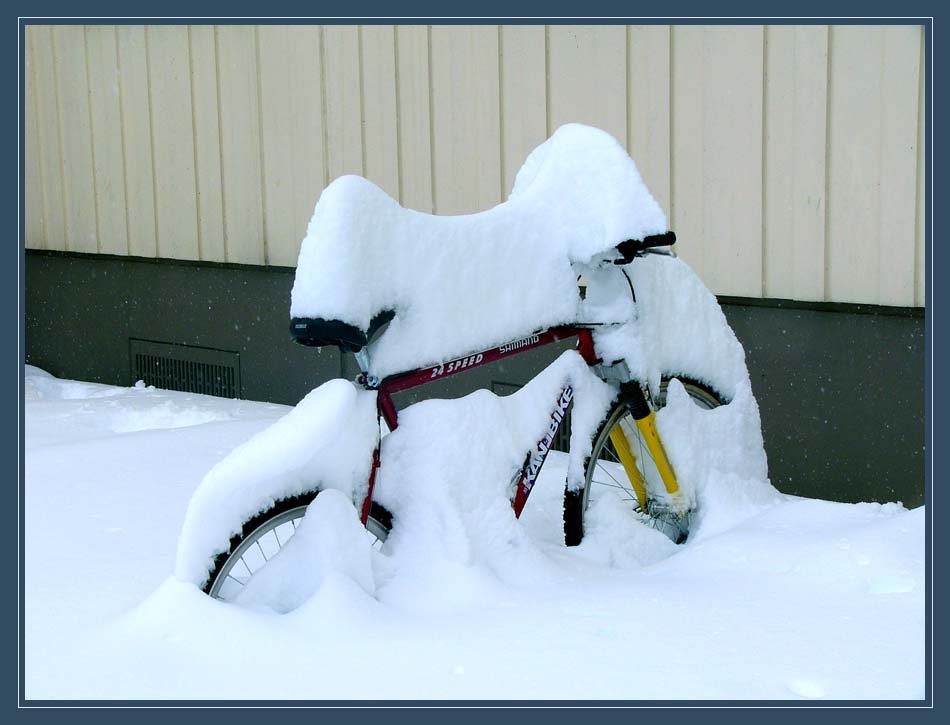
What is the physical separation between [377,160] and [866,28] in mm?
2230

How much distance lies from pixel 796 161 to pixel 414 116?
1735mm

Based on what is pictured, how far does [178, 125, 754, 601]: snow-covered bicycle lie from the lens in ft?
9.97

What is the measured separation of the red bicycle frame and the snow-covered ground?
83mm

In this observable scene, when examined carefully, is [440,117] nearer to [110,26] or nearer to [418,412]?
[110,26]

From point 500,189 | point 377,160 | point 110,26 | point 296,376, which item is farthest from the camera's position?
point 110,26

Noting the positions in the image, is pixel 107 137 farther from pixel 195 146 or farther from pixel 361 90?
pixel 361 90

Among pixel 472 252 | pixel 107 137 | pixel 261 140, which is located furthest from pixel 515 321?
pixel 107 137

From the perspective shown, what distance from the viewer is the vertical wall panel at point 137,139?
6.64 metres

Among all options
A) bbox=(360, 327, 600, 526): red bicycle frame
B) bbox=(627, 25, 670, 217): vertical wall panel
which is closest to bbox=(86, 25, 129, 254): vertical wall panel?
bbox=(627, 25, 670, 217): vertical wall panel

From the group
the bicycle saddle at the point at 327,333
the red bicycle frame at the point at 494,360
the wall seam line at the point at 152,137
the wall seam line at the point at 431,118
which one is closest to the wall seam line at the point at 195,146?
the wall seam line at the point at 152,137

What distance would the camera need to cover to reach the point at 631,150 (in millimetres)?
5047

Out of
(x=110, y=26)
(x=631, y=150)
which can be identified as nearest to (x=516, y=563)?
(x=631, y=150)

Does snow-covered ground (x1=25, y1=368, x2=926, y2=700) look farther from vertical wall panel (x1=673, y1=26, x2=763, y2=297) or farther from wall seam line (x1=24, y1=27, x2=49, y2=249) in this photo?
wall seam line (x1=24, y1=27, x2=49, y2=249)

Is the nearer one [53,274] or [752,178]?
[752,178]
